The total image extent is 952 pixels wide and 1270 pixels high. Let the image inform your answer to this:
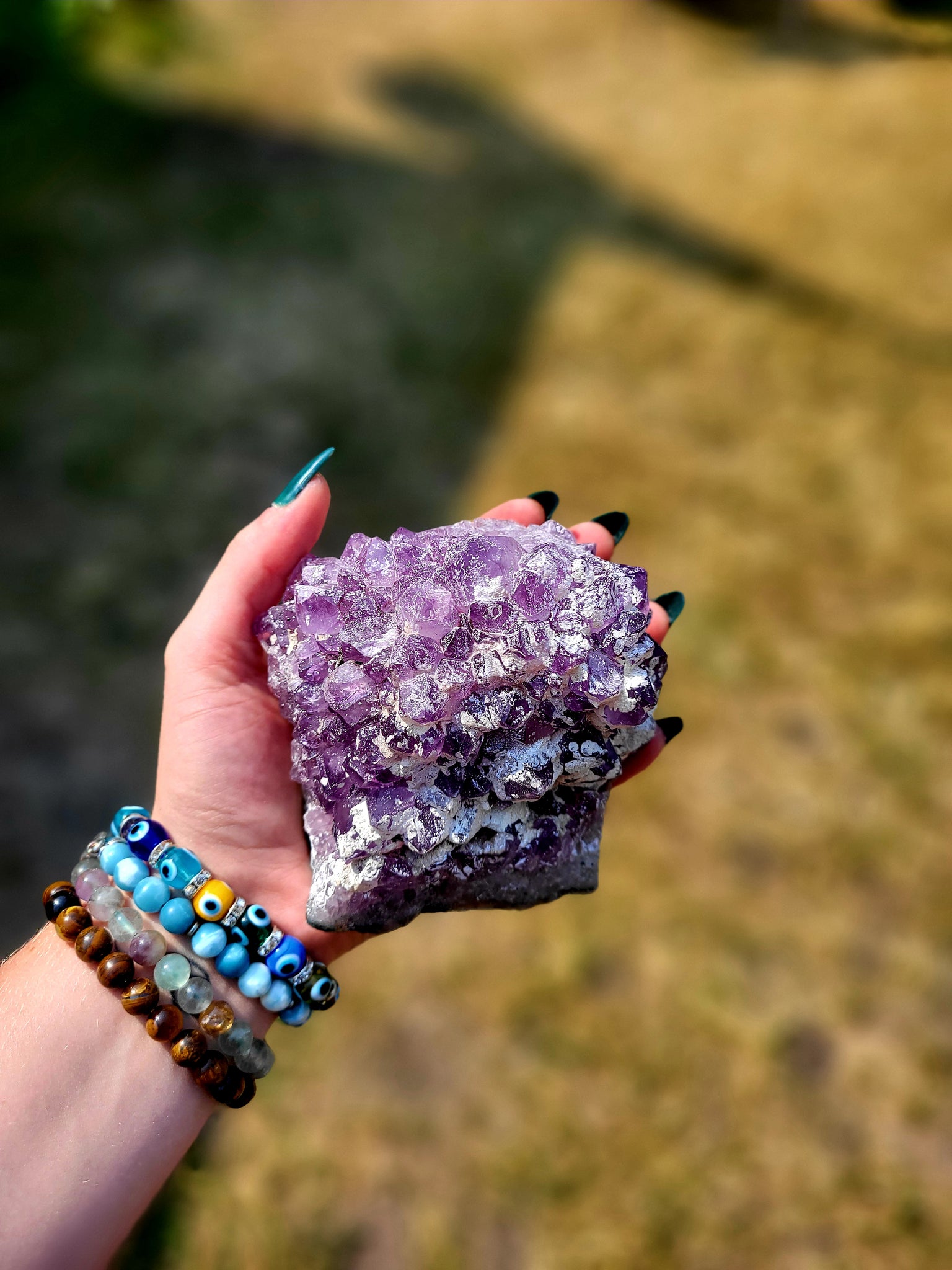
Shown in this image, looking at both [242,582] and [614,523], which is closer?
[242,582]

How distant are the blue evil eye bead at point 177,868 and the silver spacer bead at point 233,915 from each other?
89 millimetres

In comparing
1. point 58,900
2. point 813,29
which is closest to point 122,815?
point 58,900

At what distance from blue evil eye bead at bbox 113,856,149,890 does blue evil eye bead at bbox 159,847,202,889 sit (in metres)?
0.03

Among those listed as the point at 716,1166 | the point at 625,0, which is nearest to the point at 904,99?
the point at 625,0

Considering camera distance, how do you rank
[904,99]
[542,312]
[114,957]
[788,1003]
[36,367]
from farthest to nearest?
1. [542,312]
2. [36,367]
3. [904,99]
4. [788,1003]
5. [114,957]

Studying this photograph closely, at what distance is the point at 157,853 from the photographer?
1837mm

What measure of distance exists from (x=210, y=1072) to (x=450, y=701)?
0.76 m

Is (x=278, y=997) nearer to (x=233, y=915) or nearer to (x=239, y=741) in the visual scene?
(x=233, y=915)

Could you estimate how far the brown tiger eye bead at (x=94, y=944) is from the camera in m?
1.76

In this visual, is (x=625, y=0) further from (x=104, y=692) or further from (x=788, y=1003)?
(x=788, y=1003)

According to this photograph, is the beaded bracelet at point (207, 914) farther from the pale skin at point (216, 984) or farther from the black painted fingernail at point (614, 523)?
the black painted fingernail at point (614, 523)

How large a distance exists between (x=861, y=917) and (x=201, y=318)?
3.84 meters

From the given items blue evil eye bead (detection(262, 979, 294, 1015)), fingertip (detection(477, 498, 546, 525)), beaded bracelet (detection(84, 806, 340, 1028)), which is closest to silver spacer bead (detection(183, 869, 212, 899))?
beaded bracelet (detection(84, 806, 340, 1028))

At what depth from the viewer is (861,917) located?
10.7ft
